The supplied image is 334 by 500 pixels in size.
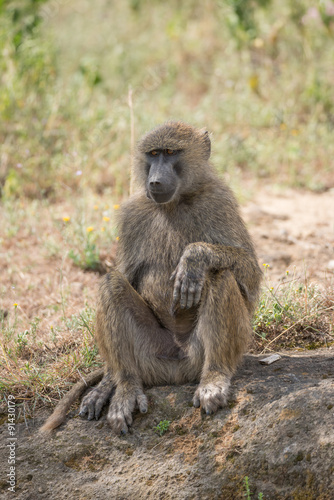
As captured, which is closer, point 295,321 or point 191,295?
point 191,295

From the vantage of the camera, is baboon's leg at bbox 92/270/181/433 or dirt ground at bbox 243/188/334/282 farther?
dirt ground at bbox 243/188/334/282

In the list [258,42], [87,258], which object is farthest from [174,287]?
[258,42]

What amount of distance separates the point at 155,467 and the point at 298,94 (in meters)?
7.04

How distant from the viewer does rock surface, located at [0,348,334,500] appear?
8.37 feet

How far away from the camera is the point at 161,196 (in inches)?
129

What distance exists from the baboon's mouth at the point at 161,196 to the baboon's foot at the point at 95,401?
1.10 metres

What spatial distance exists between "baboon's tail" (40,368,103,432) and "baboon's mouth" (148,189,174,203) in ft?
3.57

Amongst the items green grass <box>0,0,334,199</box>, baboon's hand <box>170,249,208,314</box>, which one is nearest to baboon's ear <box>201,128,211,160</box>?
baboon's hand <box>170,249,208,314</box>

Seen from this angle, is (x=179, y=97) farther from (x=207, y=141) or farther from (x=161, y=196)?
(x=161, y=196)

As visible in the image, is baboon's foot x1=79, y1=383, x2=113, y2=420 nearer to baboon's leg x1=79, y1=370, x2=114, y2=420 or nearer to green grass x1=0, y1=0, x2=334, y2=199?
baboon's leg x1=79, y1=370, x2=114, y2=420

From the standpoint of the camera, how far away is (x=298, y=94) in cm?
856

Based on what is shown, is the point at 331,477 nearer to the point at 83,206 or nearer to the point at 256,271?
the point at 256,271

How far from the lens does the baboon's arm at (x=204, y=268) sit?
2988mm

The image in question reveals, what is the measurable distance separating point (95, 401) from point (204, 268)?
3.17 feet
